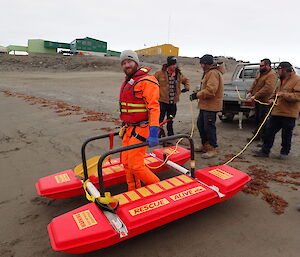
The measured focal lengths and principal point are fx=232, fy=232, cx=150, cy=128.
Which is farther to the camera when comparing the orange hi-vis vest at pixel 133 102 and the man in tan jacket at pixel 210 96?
the man in tan jacket at pixel 210 96

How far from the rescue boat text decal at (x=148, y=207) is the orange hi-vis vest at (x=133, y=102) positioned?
Result: 99 centimetres

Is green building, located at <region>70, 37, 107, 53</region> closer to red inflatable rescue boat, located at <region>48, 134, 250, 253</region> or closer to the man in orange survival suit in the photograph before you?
the man in orange survival suit

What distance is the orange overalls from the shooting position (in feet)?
8.79

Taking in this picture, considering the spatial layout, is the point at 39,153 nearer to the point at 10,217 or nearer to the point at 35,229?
the point at 10,217

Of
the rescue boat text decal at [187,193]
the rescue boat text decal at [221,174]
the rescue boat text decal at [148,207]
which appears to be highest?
the rescue boat text decal at [221,174]

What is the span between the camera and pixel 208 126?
4.56 metres

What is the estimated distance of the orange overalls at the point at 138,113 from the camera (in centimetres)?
268

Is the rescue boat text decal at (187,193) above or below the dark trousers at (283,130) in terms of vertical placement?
below

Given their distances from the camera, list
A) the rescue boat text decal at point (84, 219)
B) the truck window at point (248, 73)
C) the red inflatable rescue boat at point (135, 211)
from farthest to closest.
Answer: the truck window at point (248, 73) < the rescue boat text decal at point (84, 219) < the red inflatable rescue boat at point (135, 211)

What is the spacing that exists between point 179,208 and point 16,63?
3672 cm

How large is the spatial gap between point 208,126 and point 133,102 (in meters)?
2.22

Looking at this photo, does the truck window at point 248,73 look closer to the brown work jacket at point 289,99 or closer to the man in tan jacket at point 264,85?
the man in tan jacket at point 264,85

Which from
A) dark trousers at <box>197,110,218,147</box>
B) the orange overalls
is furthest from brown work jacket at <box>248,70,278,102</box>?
the orange overalls

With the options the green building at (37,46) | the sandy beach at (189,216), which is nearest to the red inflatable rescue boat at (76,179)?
the sandy beach at (189,216)
